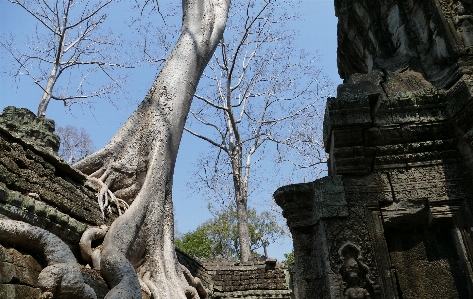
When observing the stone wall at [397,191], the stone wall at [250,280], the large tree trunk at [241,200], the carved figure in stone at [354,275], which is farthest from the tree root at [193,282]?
the large tree trunk at [241,200]

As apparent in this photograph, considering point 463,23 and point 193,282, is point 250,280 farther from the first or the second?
point 463,23

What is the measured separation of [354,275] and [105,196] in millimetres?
2798

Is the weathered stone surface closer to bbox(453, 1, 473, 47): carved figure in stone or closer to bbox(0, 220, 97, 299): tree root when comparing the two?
bbox(0, 220, 97, 299): tree root

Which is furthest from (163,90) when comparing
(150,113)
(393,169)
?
(393,169)

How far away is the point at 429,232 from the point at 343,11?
269 cm

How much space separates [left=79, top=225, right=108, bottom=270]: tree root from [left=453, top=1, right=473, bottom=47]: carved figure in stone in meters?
3.41

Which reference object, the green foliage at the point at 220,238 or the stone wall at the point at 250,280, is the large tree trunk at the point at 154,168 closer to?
the stone wall at the point at 250,280

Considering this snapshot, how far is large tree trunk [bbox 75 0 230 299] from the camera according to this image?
3.64 metres

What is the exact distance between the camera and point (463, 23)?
3172 millimetres

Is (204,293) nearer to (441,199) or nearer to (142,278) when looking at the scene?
(142,278)

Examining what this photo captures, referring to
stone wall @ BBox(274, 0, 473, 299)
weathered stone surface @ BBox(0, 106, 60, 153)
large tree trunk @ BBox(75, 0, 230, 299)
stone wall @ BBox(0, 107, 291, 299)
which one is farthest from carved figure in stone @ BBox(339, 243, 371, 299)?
weathered stone surface @ BBox(0, 106, 60, 153)

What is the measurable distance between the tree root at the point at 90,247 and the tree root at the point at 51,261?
782 millimetres

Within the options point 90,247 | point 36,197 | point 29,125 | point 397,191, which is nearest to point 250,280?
point 29,125

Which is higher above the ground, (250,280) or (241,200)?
(241,200)
